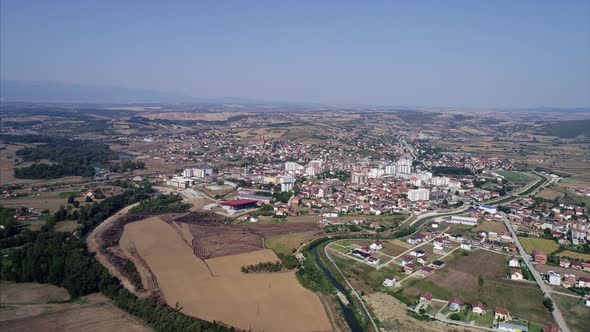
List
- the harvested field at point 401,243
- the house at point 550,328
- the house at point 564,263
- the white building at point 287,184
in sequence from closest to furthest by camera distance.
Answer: the house at point 550,328
the house at point 564,263
the harvested field at point 401,243
the white building at point 287,184

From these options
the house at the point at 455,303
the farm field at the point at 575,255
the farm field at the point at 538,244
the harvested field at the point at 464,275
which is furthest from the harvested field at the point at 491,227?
the house at the point at 455,303

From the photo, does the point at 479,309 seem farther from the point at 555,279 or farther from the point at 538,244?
the point at 538,244

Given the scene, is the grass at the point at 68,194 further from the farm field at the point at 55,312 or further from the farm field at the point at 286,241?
the farm field at the point at 286,241

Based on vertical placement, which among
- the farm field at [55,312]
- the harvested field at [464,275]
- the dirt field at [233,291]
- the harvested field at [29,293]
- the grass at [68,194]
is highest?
the harvested field at [464,275]

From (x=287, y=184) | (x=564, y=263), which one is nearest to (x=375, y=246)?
(x=564, y=263)

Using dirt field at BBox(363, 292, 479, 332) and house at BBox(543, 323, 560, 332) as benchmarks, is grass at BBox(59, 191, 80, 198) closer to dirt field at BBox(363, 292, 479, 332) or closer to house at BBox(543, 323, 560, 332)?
dirt field at BBox(363, 292, 479, 332)

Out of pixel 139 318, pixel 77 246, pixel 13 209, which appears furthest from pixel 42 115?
pixel 139 318

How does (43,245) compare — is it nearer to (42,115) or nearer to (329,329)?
(329,329)

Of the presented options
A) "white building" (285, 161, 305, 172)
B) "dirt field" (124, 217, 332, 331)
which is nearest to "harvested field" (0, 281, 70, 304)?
"dirt field" (124, 217, 332, 331)
